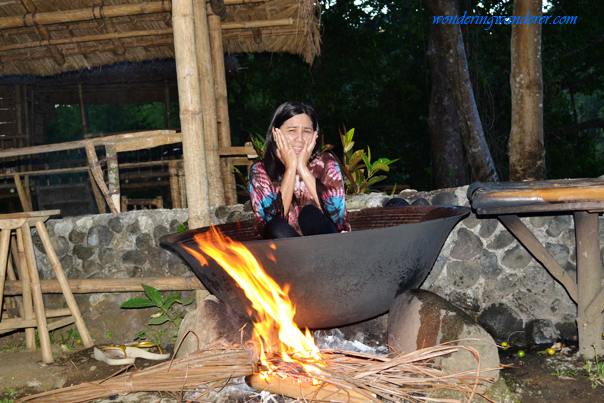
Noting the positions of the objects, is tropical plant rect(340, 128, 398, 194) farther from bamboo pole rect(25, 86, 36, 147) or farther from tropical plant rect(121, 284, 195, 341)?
bamboo pole rect(25, 86, 36, 147)

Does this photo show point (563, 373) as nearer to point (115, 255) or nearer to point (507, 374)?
point (507, 374)

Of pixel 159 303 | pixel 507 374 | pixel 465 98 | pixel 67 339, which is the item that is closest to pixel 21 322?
pixel 67 339

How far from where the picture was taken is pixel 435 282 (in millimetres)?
3490

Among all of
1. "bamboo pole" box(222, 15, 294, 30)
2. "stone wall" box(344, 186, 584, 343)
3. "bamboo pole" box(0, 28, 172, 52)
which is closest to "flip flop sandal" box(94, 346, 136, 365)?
"stone wall" box(344, 186, 584, 343)

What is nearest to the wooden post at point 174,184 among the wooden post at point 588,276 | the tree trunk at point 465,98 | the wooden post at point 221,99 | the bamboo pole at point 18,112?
the wooden post at point 221,99

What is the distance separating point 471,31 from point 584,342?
557 cm

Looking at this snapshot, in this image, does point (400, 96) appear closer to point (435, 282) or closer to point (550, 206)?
point (435, 282)

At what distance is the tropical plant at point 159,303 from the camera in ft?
11.6

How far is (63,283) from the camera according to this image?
142 inches

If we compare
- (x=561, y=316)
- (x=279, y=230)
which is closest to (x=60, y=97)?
(x=279, y=230)

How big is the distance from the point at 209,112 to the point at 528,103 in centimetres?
272

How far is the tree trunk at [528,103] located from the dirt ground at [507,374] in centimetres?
159

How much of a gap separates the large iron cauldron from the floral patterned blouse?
45 cm

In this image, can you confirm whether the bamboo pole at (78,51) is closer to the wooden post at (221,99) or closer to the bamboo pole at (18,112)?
the wooden post at (221,99)
